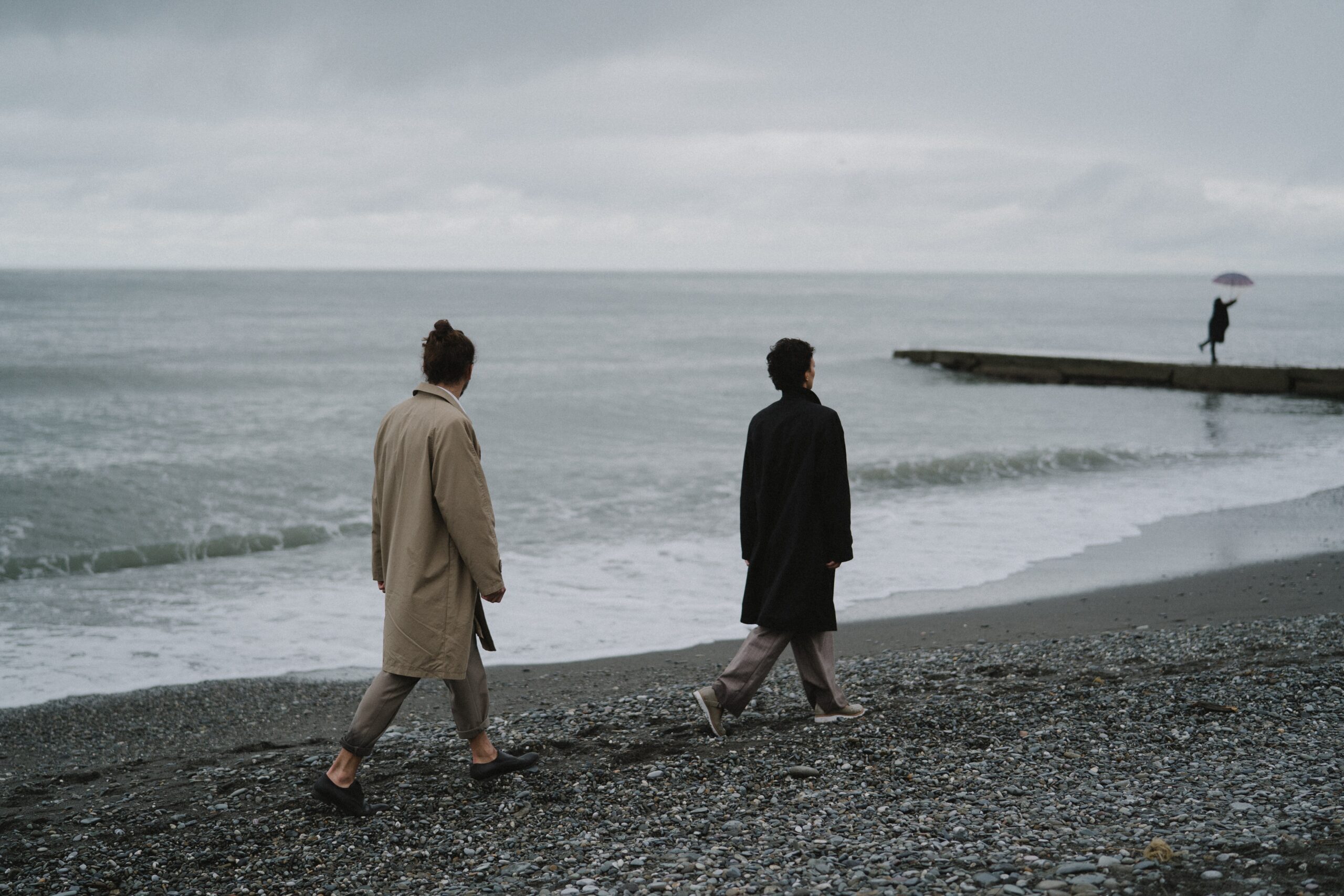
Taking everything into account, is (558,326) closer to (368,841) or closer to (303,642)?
(303,642)

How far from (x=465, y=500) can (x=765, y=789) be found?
1.69 m

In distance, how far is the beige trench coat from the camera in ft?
13.0

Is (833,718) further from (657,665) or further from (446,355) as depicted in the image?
(446,355)

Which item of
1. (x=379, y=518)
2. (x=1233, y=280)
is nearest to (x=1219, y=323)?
(x=1233, y=280)

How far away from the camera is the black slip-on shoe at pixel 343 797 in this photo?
13.5 ft

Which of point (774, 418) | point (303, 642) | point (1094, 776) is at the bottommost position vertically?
point (303, 642)

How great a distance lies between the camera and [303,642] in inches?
314

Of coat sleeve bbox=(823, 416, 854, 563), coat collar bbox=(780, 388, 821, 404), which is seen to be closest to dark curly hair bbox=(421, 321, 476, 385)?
coat collar bbox=(780, 388, 821, 404)

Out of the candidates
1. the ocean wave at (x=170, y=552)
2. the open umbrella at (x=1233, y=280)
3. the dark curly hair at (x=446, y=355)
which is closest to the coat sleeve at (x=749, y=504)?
the dark curly hair at (x=446, y=355)

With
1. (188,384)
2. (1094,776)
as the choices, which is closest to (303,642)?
(1094,776)

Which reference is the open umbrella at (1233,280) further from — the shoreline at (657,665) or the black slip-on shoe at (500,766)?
the black slip-on shoe at (500,766)

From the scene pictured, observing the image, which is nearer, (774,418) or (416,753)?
(774,418)

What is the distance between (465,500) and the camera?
3.96 metres

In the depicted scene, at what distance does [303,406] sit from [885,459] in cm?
1494
